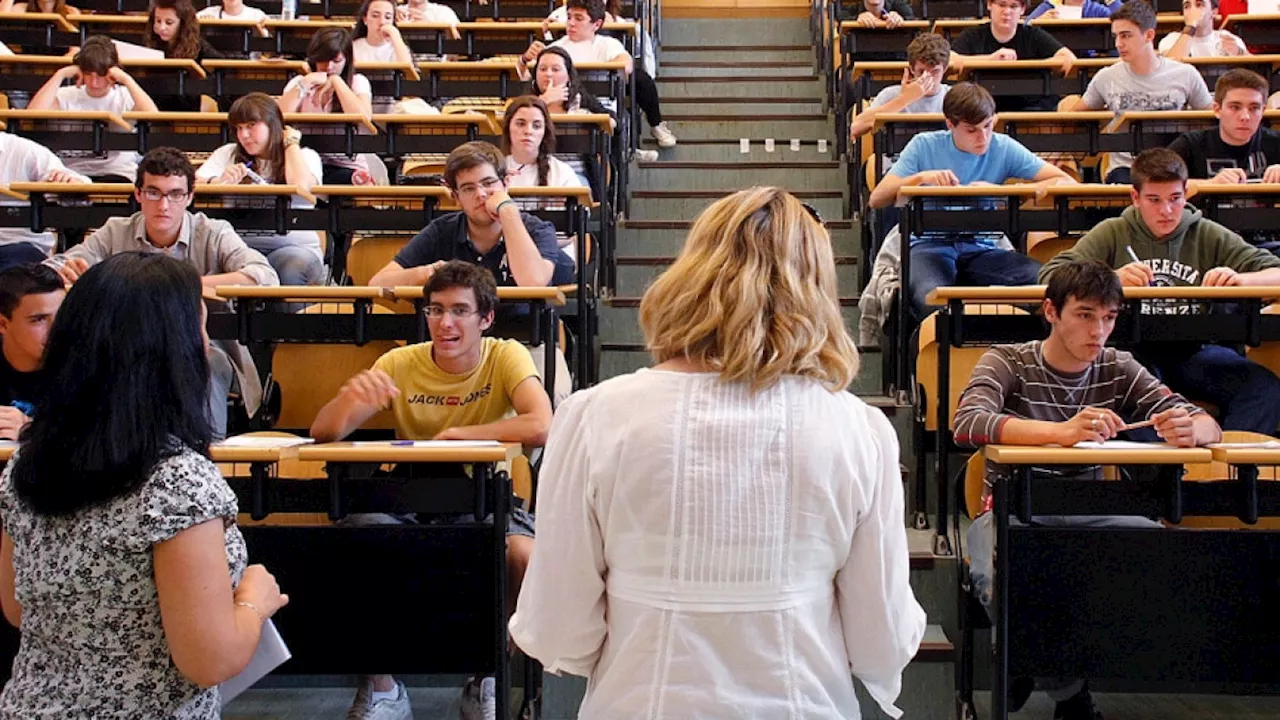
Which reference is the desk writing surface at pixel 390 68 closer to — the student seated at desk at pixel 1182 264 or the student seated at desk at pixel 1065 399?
the student seated at desk at pixel 1182 264

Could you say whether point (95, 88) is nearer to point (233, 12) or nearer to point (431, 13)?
point (233, 12)

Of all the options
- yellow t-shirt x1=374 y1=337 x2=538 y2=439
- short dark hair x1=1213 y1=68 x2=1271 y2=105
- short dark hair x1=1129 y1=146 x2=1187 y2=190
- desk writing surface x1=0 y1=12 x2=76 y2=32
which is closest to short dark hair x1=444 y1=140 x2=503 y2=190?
yellow t-shirt x1=374 y1=337 x2=538 y2=439

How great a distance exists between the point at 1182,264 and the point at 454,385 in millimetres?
1963

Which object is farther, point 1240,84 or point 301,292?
point 1240,84

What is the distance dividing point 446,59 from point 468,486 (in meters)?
4.44

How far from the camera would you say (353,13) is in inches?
291

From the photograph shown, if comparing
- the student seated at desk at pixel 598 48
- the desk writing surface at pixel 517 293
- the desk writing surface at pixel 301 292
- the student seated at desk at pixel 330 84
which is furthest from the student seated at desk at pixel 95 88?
the desk writing surface at pixel 517 293

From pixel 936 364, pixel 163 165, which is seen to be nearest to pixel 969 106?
pixel 936 364

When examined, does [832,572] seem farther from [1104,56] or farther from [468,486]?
[1104,56]

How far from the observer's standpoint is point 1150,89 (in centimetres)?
514

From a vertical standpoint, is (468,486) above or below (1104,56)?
below

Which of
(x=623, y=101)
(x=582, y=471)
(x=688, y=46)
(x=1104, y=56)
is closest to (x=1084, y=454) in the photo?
(x=582, y=471)

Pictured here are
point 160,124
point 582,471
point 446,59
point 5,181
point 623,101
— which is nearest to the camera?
point 582,471

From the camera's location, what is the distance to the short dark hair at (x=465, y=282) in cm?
299
